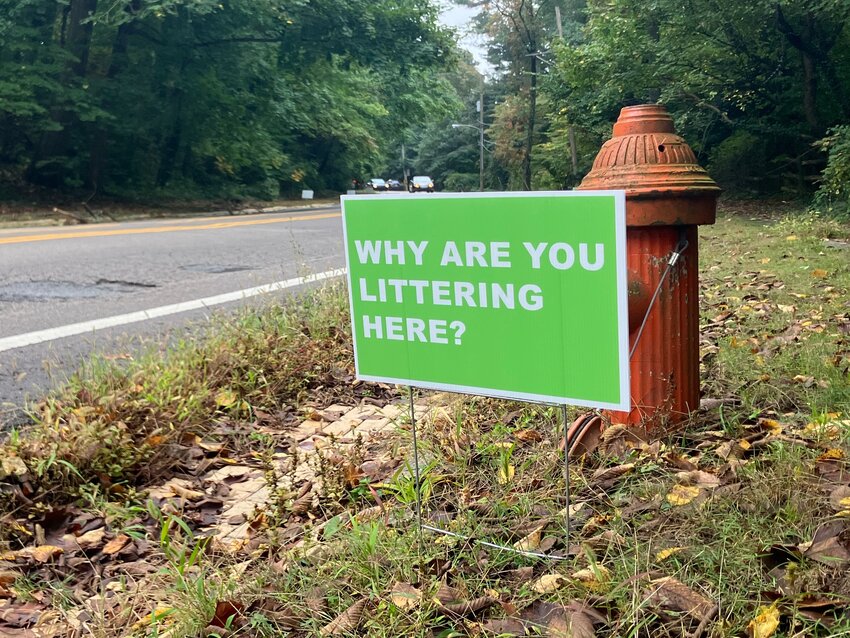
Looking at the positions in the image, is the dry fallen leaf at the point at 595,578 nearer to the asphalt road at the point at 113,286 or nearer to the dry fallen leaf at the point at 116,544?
the dry fallen leaf at the point at 116,544

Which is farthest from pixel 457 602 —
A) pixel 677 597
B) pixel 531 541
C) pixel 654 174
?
pixel 654 174

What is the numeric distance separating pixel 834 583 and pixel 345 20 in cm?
2121

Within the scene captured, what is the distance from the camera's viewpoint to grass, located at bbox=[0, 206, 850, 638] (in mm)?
1929

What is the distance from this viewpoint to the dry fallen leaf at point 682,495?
231cm

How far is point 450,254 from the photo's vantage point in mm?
2191

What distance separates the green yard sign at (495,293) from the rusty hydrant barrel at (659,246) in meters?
0.77

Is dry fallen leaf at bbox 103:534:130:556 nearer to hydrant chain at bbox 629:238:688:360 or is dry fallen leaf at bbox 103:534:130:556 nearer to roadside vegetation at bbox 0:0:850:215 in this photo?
hydrant chain at bbox 629:238:688:360

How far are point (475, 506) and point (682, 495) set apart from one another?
0.63 m

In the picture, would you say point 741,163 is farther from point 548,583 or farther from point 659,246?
point 548,583

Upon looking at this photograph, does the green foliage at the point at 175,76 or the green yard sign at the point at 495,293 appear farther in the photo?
the green foliage at the point at 175,76

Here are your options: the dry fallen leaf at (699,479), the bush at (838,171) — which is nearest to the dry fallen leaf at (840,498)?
the dry fallen leaf at (699,479)

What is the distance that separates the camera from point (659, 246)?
2.79m

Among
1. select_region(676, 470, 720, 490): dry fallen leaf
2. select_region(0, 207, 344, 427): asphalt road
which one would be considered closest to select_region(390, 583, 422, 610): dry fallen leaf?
select_region(676, 470, 720, 490): dry fallen leaf

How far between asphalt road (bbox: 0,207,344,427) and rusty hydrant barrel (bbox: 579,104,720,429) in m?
2.61
